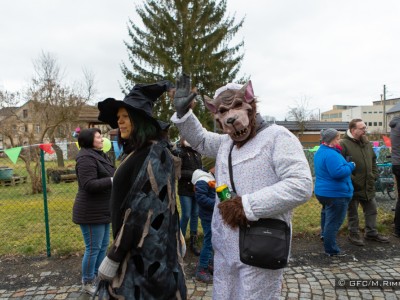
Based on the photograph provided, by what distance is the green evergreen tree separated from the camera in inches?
729

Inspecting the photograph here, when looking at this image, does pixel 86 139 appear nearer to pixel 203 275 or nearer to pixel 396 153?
pixel 203 275

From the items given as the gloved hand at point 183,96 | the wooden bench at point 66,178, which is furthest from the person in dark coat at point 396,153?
the wooden bench at point 66,178

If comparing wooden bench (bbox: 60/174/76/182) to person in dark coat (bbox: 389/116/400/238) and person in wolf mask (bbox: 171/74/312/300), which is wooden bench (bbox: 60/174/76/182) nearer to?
person in dark coat (bbox: 389/116/400/238)

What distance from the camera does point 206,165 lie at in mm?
4293

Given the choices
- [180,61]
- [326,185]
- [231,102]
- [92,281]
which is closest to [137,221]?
[231,102]

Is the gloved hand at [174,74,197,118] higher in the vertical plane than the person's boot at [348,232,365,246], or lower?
higher

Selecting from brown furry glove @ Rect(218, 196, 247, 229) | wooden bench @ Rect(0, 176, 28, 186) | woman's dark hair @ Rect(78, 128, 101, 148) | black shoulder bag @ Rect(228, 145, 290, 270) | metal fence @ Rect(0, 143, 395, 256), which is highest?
woman's dark hair @ Rect(78, 128, 101, 148)

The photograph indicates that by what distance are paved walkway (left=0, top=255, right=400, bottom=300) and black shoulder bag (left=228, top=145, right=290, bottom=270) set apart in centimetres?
207

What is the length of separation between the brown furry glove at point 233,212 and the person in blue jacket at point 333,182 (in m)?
3.01

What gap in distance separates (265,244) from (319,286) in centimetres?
251

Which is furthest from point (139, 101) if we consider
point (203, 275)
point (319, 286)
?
point (319, 286)

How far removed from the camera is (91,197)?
12.1 ft

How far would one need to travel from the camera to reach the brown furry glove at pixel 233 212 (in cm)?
189

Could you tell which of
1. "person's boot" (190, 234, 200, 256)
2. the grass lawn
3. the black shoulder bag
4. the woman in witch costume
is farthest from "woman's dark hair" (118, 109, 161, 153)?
the grass lawn
